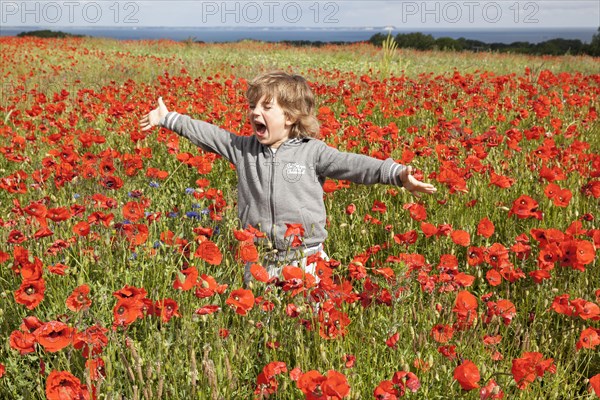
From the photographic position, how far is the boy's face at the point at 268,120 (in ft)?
10.1

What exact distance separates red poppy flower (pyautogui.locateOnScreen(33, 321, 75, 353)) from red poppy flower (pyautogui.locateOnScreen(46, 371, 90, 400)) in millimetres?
165

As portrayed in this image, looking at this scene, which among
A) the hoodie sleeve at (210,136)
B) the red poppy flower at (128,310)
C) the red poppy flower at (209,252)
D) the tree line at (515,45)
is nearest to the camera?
the red poppy flower at (128,310)

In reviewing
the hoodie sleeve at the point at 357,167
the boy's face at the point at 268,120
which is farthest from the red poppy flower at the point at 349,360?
the boy's face at the point at 268,120

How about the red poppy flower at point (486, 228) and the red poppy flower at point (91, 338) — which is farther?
the red poppy flower at point (486, 228)

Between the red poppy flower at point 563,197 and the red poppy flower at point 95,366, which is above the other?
the red poppy flower at point 563,197

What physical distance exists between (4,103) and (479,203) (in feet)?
22.6

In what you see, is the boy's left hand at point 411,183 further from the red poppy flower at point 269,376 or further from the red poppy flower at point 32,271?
the red poppy flower at point 32,271

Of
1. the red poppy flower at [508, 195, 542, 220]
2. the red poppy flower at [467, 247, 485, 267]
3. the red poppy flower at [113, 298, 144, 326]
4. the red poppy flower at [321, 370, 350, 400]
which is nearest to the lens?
the red poppy flower at [321, 370, 350, 400]

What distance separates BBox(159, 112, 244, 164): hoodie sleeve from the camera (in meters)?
3.26

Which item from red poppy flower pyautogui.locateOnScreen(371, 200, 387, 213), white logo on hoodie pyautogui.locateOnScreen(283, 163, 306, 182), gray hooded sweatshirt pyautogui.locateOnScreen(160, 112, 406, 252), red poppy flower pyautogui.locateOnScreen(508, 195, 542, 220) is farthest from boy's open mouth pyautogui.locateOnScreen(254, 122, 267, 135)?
red poppy flower pyautogui.locateOnScreen(508, 195, 542, 220)

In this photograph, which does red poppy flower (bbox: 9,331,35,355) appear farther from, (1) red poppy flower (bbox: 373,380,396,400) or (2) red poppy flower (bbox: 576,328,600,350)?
(2) red poppy flower (bbox: 576,328,600,350)

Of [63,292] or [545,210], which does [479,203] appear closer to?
[545,210]

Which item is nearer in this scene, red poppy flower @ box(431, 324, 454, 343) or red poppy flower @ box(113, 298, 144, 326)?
red poppy flower @ box(113, 298, 144, 326)

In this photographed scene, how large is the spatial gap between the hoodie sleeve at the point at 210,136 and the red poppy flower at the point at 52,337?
1706 millimetres
